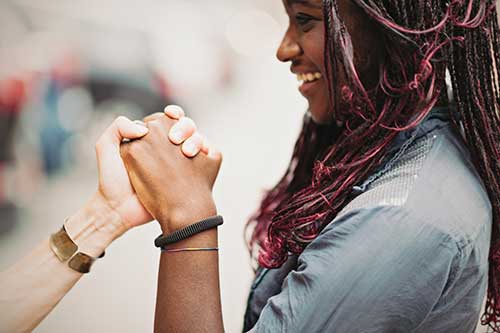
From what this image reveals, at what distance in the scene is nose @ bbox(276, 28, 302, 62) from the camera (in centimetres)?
102

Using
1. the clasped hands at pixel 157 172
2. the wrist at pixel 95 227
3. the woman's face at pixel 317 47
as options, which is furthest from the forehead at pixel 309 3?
the wrist at pixel 95 227

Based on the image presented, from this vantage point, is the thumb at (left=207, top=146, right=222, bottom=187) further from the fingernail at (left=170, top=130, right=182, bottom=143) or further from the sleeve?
the sleeve

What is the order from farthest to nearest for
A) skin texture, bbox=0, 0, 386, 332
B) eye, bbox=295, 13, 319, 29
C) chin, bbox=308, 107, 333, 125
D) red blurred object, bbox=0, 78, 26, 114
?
red blurred object, bbox=0, 78, 26, 114 → chin, bbox=308, 107, 333, 125 → eye, bbox=295, 13, 319, 29 → skin texture, bbox=0, 0, 386, 332

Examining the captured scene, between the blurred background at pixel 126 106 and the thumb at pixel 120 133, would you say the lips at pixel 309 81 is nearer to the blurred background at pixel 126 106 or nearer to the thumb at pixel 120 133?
the thumb at pixel 120 133

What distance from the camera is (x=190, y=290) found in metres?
0.82

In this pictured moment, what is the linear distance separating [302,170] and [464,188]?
0.52 m

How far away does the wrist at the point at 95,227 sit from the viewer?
104cm

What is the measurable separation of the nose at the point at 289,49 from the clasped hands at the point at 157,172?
0.21m

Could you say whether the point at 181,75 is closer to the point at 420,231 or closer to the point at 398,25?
the point at 398,25

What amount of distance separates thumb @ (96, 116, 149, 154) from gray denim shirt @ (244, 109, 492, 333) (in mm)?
380

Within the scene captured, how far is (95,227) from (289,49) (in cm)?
49

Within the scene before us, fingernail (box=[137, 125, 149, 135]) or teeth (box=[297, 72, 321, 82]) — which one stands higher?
fingernail (box=[137, 125, 149, 135])

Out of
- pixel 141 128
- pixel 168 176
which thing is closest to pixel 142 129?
pixel 141 128

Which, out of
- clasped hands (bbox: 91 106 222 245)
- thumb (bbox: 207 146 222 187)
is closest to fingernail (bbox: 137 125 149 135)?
clasped hands (bbox: 91 106 222 245)
